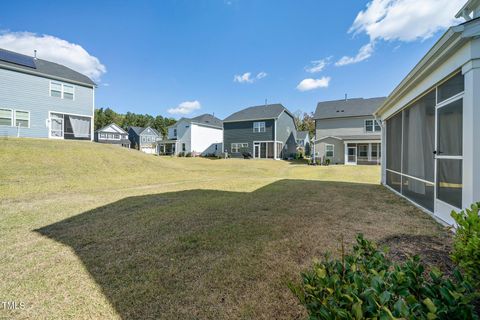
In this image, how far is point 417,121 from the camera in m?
5.96

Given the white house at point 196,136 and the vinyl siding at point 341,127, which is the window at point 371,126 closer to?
the vinyl siding at point 341,127

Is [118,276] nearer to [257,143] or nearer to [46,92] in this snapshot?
[46,92]

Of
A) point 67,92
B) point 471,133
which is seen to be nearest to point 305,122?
point 67,92

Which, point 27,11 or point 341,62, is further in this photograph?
point 341,62

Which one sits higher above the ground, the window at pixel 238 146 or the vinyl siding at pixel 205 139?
the vinyl siding at pixel 205 139

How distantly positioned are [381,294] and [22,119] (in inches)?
836

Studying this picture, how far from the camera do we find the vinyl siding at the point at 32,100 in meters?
14.4

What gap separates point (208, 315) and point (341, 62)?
23838mm

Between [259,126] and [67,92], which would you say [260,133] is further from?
[67,92]

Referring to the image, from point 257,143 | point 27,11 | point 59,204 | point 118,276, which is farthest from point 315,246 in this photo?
point 257,143

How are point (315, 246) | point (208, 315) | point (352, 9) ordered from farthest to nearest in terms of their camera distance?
point (352, 9) < point (315, 246) < point (208, 315)

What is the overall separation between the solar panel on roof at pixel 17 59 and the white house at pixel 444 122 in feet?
72.1

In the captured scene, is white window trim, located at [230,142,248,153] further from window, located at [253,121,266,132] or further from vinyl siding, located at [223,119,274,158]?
window, located at [253,121,266,132]

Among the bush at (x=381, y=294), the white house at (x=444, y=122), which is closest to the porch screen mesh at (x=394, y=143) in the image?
the white house at (x=444, y=122)
